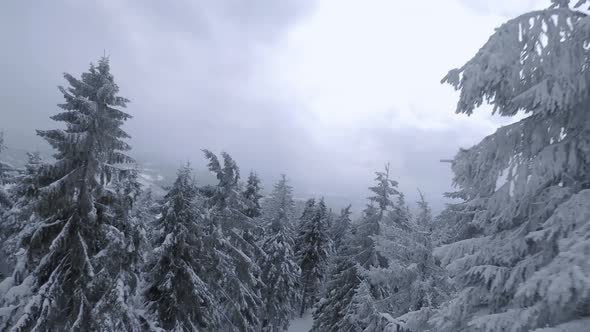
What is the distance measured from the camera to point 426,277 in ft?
42.2

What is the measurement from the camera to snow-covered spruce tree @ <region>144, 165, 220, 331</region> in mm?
15680

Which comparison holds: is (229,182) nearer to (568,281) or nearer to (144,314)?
(144,314)

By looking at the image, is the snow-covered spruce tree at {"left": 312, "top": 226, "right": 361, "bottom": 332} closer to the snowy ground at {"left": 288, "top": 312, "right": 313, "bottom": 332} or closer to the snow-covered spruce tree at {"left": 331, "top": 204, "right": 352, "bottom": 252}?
the snow-covered spruce tree at {"left": 331, "top": 204, "right": 352, "bottom": 252}

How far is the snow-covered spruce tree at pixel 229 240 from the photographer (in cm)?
1808

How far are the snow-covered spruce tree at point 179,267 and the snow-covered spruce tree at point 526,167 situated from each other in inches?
508

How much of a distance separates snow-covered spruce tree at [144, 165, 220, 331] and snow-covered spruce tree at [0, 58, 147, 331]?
4212mm

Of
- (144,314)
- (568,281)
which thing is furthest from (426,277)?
(144,314)

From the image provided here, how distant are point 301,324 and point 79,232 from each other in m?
41.6

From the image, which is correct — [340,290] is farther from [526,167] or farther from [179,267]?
[526,167]

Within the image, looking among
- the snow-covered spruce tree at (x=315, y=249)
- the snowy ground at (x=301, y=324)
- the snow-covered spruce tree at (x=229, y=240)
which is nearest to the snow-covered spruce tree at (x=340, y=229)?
the snow-covered spruce tree at (x=315, y=249)

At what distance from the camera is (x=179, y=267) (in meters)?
15.8

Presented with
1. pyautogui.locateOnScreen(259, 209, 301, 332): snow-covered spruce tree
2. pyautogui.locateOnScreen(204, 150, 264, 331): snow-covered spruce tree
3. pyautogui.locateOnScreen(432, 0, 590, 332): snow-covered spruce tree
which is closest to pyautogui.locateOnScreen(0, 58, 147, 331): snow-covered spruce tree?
pyautogui.locateOnScreen(204, 150, 264, 331): snow-covered spruce tree

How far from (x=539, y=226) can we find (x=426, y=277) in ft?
28.1

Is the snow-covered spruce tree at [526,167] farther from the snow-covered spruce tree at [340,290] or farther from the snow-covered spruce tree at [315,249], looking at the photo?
the snow-covered spruce tree at [315,249]
